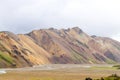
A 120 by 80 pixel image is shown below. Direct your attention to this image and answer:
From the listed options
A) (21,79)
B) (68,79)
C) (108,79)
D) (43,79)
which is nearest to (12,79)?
(21,79)

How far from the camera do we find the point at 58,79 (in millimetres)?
95625

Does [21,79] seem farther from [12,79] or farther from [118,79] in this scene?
[118,79]

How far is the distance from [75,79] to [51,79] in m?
6.99

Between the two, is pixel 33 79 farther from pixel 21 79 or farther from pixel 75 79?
pixel 75 79

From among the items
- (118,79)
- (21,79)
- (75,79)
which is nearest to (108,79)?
(118,79)

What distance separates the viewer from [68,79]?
95.8 metres

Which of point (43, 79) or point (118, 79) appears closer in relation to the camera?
point (118, 79)

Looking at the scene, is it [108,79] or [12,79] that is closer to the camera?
[108,79]

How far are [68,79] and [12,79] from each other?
52.0 feet

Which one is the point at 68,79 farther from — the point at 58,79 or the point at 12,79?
the point at 12,79

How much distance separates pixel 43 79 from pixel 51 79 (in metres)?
2.37

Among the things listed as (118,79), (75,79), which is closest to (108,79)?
(118,79)

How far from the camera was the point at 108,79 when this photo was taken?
69.6 metres

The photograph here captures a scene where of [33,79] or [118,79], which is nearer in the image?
[118,79]
